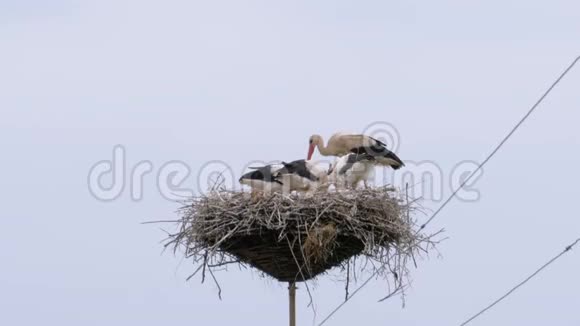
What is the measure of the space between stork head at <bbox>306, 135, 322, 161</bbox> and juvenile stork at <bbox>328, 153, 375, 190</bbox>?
3.43 ft

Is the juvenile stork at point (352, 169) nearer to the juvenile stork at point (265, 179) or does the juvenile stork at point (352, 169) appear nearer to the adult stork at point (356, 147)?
the adult stork at point (356, 147)

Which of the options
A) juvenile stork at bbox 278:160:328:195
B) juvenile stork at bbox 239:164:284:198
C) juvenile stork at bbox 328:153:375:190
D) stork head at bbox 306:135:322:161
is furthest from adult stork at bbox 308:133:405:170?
juvenile stork at bbox 239:164:284:198

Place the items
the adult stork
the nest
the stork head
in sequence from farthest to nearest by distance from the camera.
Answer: the stork head, the adult stork, the nest

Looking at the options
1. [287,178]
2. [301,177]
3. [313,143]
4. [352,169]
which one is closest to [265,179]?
[287,178]

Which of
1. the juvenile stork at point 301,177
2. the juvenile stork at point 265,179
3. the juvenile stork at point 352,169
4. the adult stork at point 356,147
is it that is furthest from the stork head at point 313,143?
the juvenile stork at point 265,179

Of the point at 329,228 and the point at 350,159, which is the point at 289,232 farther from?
the point at 350,159

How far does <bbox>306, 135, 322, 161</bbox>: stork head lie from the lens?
10.6 metres

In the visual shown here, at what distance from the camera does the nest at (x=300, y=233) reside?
796 cm

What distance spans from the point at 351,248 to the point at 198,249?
0.94 m

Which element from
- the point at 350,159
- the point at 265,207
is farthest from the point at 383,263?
the point at 350,159

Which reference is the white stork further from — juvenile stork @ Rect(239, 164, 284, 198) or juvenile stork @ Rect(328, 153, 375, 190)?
Answer: juvenile stork @ Rect(328, 153, 375, 190)

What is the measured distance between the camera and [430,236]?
833cm

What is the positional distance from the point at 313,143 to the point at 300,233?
2756mm

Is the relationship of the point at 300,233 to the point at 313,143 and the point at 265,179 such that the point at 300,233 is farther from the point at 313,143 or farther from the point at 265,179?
the point at 313,143
